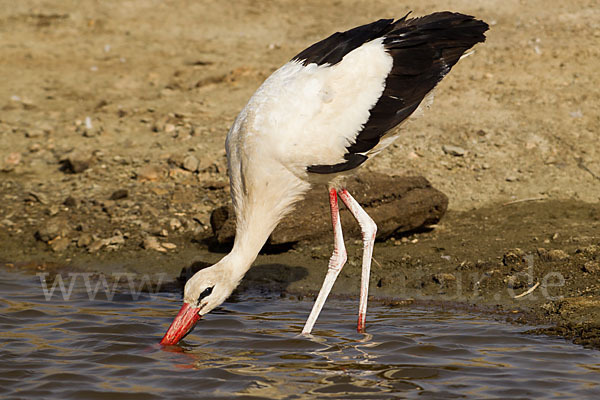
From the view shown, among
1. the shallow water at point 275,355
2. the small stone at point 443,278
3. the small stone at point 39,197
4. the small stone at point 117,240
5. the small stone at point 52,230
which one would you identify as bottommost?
the shallow water at point 275,355

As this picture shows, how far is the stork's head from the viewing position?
5824 millimetres

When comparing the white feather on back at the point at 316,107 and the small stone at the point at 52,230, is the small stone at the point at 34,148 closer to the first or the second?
the small stone at the point at 52,230

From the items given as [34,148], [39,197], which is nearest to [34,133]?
[34,148]

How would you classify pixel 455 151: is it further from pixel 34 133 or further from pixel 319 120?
pixel 34 133

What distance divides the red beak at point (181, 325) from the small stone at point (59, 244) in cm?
260

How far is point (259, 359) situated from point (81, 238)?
315 cm

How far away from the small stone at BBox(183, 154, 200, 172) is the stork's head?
10.7 feet

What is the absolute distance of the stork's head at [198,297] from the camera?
5.82 metres

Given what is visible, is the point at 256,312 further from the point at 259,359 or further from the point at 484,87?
the point at 484,87

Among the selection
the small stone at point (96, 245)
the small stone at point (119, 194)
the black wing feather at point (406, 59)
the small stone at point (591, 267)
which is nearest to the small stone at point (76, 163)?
the small stone at point (119, 194)

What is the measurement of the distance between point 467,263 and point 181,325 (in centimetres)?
265

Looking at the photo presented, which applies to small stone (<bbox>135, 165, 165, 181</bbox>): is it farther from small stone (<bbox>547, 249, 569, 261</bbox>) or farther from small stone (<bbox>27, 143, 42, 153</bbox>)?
small stone (<bbox>547, 249, 569, 261</bbox>)

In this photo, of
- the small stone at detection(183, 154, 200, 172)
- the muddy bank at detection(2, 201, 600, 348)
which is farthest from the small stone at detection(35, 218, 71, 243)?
the small stone at detection(183, 154, 200, 172)

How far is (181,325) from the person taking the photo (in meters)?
5.85
